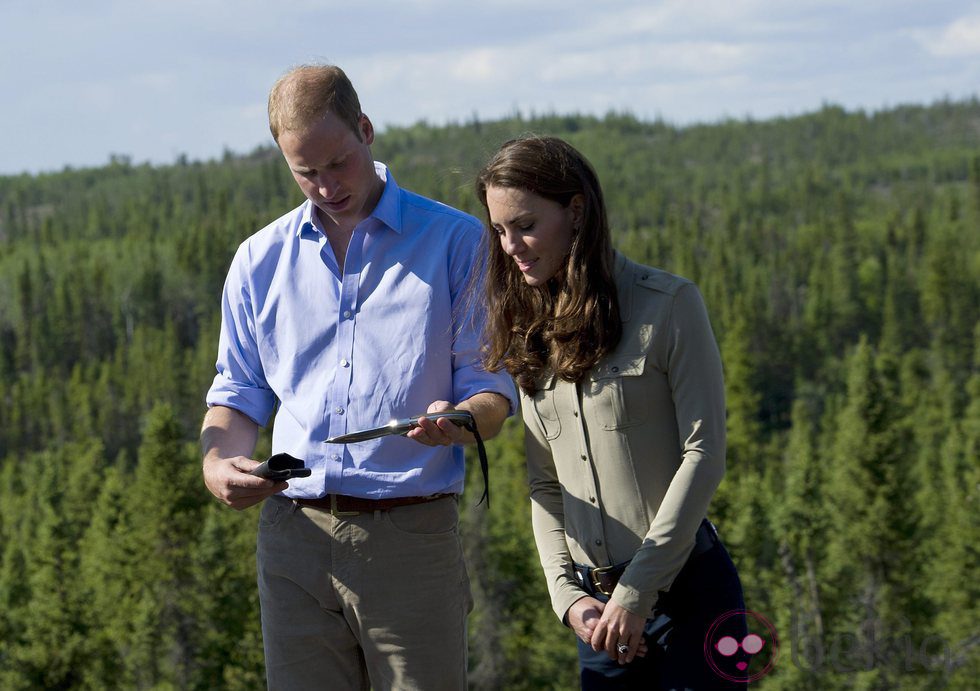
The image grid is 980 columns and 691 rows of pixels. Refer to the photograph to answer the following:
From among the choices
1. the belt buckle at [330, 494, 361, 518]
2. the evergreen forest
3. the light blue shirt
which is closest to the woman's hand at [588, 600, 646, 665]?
the light blue shirt

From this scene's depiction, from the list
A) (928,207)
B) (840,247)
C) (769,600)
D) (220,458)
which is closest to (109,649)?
(769,600)

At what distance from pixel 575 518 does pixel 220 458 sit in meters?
1.17

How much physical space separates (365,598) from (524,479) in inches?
1938

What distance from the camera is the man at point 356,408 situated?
385 centimetres

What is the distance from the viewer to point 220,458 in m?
3.99

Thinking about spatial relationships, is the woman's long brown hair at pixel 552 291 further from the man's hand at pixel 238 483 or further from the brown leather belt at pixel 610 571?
the man's hand at pixel 238 483

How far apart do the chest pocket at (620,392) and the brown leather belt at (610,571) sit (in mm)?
410

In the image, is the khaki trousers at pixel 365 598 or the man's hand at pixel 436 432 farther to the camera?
the khaki trousers at pixel 365 598

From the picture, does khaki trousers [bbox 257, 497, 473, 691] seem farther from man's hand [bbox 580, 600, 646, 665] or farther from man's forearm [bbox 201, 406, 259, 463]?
man's hand [bbox 580, 600, 646, 665]

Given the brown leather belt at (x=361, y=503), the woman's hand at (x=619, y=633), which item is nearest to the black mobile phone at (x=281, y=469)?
the brown leather belt at (x=361, y=503)

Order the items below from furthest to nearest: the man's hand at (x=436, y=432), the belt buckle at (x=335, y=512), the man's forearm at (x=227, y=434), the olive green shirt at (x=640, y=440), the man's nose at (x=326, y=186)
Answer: the man's forearm at (x=227, y=434) → the belt buckle at (x=335, y=512) → the man's nose at (x=326, y=186) → the olive green shirt at (x=640, y=440) → the man's hand at (x=436, y=432)

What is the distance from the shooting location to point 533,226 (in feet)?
12.5

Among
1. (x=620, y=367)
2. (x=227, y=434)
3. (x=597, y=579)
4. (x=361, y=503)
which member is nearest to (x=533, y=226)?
(x=620, y=367)

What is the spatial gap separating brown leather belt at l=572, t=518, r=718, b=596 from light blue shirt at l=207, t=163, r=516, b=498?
0.52m
